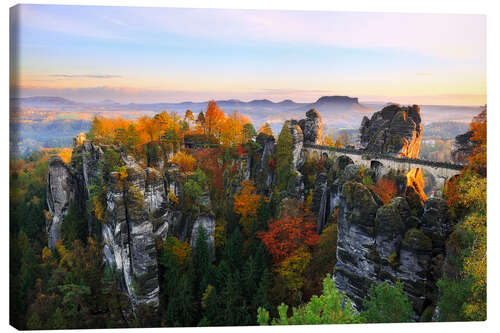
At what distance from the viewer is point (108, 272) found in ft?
32.0

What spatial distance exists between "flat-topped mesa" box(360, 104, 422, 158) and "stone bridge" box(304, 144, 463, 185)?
1.10 ft

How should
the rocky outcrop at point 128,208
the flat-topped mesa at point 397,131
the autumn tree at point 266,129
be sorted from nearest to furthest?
1. the rocky outcrop at point 128,208
2. the flat-topped mesa at point 397,131
3. the autumn tree at point 266,129

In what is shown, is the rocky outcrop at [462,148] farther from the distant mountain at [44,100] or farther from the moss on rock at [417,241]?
the distant mountain at [44,100]

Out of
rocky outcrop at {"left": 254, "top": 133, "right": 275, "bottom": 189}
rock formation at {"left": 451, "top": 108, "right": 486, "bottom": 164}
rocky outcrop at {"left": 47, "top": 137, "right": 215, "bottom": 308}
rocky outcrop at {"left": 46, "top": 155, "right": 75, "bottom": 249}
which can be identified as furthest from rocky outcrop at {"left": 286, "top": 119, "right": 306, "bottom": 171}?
rocky outcrop at {"left": 46, "top": 155, "right": 75, "bottom": 249}

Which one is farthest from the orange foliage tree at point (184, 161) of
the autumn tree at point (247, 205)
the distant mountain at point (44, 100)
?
the distant mountain at point (44, 100)

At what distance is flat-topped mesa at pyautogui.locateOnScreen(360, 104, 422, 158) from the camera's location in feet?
36.7

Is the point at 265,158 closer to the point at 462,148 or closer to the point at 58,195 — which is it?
the point at 462,148

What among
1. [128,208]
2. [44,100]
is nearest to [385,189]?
[128,208]

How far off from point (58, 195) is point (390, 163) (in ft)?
36.6

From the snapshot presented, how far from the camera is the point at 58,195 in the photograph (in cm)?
1160

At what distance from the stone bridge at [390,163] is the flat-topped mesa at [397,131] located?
1.10ft

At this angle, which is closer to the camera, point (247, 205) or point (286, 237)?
point (286, 237)

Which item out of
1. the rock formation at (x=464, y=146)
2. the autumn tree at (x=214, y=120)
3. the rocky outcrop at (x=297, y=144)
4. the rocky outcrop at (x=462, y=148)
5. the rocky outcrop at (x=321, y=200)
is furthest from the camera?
the rocky outcrop at (x=297, y=144)

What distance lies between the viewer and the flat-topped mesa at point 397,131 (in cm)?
1119
